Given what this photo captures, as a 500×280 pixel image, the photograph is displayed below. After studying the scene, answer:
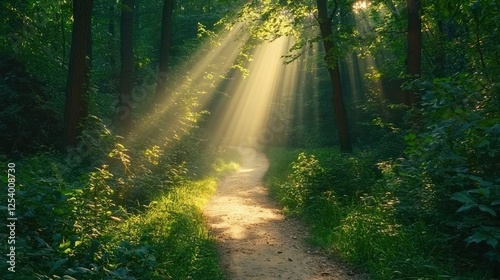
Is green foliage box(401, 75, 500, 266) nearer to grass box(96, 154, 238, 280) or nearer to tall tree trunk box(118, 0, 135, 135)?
grass box(96, 154, 238, 280)

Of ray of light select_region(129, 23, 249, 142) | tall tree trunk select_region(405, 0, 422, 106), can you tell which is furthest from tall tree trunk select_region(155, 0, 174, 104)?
tall tree trunk select_region(405, 0, 422, 106)

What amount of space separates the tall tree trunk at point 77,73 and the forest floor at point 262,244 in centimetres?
388

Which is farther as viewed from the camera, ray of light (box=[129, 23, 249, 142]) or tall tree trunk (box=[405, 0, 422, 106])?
ray of light (box=[129, 23, 249, 142])

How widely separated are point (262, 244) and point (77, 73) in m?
5.71

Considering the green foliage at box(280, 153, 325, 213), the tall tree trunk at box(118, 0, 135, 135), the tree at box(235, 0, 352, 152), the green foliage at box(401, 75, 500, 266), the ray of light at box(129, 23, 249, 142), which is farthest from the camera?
the ray of light at box(129, 23, 249, 142)

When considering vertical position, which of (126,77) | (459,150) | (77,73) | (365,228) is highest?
(126,77)

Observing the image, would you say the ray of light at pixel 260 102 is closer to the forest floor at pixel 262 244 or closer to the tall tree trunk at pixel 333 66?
the tall tree trunk at pixel 333 66

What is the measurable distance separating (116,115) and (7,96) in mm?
3574

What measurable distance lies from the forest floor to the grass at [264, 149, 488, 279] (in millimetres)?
339

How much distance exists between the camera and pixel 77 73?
9.02 meters

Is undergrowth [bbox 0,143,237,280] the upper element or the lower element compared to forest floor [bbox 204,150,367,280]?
upper

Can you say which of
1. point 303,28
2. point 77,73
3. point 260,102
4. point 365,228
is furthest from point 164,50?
point 260,102

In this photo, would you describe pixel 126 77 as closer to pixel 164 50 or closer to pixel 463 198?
pixel 164 50

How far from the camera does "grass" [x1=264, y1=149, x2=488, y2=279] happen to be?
5258 millimetres
